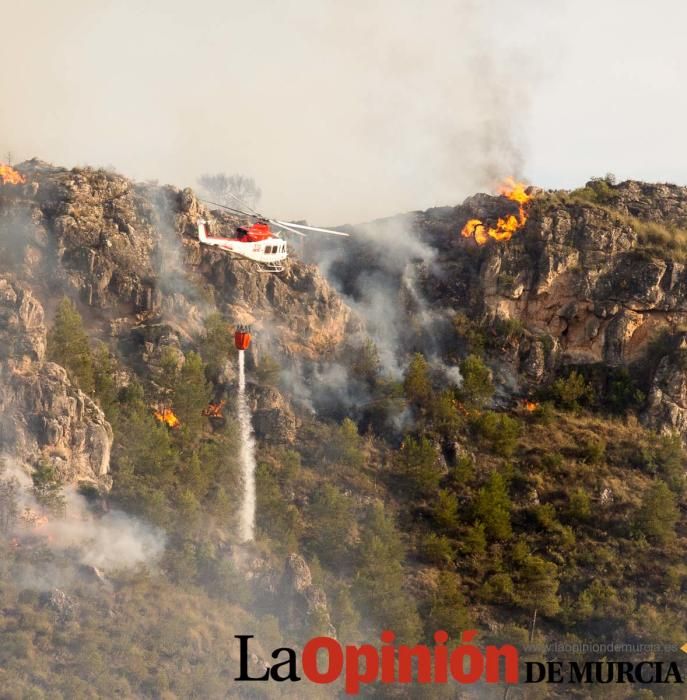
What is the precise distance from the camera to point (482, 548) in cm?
10531

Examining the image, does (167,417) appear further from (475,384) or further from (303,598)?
(475,384)

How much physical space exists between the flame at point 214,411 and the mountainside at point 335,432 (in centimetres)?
58

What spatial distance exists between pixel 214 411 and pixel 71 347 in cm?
1617

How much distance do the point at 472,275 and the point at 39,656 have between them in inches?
2839

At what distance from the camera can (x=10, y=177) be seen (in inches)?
4803

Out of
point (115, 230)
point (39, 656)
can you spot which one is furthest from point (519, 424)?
point (39, 656)

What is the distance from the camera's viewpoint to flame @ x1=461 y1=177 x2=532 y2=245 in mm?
135625

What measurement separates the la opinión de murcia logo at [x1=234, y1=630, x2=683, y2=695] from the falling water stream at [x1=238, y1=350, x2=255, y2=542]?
13.1 m

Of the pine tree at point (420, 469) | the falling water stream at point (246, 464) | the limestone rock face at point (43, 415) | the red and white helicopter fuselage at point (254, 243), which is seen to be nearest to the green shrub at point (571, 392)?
the pine tree at point (420, 469)

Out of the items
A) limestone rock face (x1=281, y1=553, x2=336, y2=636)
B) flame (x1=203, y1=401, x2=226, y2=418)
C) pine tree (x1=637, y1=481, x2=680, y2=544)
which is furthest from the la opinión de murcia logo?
flame (x1=203, y1=401, x2=226, y2=418)

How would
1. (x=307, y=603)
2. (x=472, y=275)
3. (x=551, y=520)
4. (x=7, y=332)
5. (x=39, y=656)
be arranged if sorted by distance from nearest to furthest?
(x=39, y=656) → (x=307, y=603) → (x=7, y=332) → (x=551, y=520) → (x=472, y=275)

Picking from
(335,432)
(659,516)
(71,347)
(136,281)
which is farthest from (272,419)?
(659,516)

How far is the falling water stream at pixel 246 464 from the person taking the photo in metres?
101

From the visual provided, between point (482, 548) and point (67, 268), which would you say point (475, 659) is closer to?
point (482, 548)
